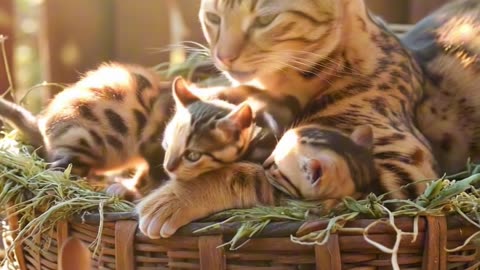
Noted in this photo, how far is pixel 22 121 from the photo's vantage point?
164 centimetres

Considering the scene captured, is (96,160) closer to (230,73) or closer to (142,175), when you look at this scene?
(142,175)

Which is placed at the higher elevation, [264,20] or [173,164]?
[264,20]

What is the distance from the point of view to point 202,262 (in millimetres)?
1112

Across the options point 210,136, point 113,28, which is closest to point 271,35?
point 210,136

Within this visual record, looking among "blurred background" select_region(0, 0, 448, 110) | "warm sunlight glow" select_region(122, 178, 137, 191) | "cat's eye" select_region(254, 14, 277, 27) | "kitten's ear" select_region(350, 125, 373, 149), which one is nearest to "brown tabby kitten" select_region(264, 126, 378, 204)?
"kitten's ear" select_region(350, 125, 373, 149)

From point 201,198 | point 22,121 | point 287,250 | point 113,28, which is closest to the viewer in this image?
point 287,250

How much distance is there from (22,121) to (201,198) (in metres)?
0.59

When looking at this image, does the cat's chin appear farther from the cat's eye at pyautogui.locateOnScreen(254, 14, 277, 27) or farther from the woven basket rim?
the woven basket rim

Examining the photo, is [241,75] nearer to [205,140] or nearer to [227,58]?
[227,58]

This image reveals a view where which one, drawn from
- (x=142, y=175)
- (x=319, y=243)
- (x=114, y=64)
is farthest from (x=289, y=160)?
(x=114, y=64)

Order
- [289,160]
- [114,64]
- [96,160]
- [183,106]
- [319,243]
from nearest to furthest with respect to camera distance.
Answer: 1. [319,243]
2. [289,160]
3. [183,106]
4. [96,160]
5. [114,64]

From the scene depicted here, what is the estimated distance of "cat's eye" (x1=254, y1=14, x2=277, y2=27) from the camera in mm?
1410

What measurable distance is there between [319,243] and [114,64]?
750mm

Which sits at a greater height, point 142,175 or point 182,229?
point 182,229
